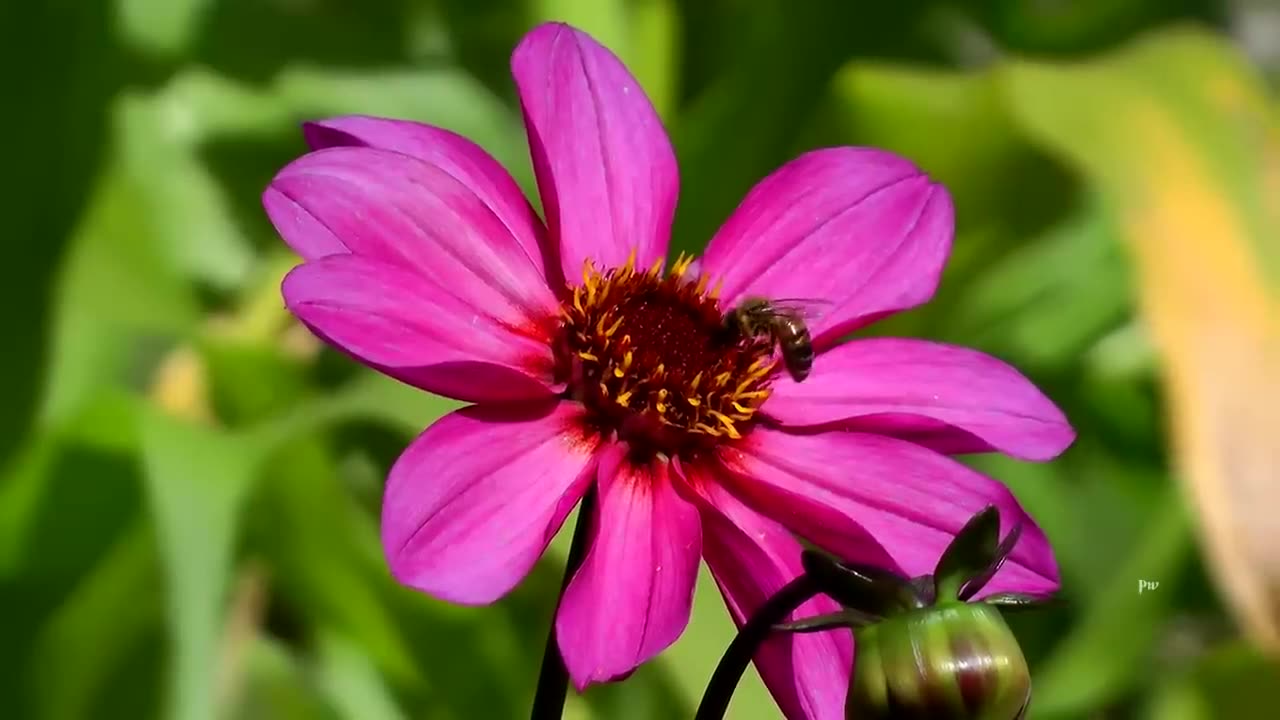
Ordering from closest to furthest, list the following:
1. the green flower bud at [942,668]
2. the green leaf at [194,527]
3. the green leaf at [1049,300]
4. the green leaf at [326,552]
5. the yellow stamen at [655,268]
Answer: the green flower bud at [942,668], the yellow stamen at [655,268], the green leaf at [194,527], the green leaf at [326,552], the green leaf at [1049,300]

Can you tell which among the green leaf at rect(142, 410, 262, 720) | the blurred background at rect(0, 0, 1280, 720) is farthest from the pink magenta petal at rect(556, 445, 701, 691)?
the green leaf at rect(142, 410, 262, 720)

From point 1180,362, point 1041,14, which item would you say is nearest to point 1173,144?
point 1180,362

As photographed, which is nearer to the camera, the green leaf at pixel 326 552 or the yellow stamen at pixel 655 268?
the yellow stamen at pixel 655 268

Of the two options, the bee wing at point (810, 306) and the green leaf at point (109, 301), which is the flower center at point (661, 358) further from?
the green leaf at point (109, 301)

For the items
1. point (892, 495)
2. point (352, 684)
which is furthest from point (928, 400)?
point (352, 684)

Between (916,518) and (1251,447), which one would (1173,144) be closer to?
(1251,447)

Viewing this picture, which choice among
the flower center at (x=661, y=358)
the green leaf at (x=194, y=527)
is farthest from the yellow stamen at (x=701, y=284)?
the green leaf at (x=194, y=527)

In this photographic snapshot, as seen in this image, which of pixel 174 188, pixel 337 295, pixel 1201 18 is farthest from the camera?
pixel 1201 18

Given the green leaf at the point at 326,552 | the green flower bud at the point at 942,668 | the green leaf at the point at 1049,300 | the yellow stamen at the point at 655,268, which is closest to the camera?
the green flower bud at the point at 942,668
